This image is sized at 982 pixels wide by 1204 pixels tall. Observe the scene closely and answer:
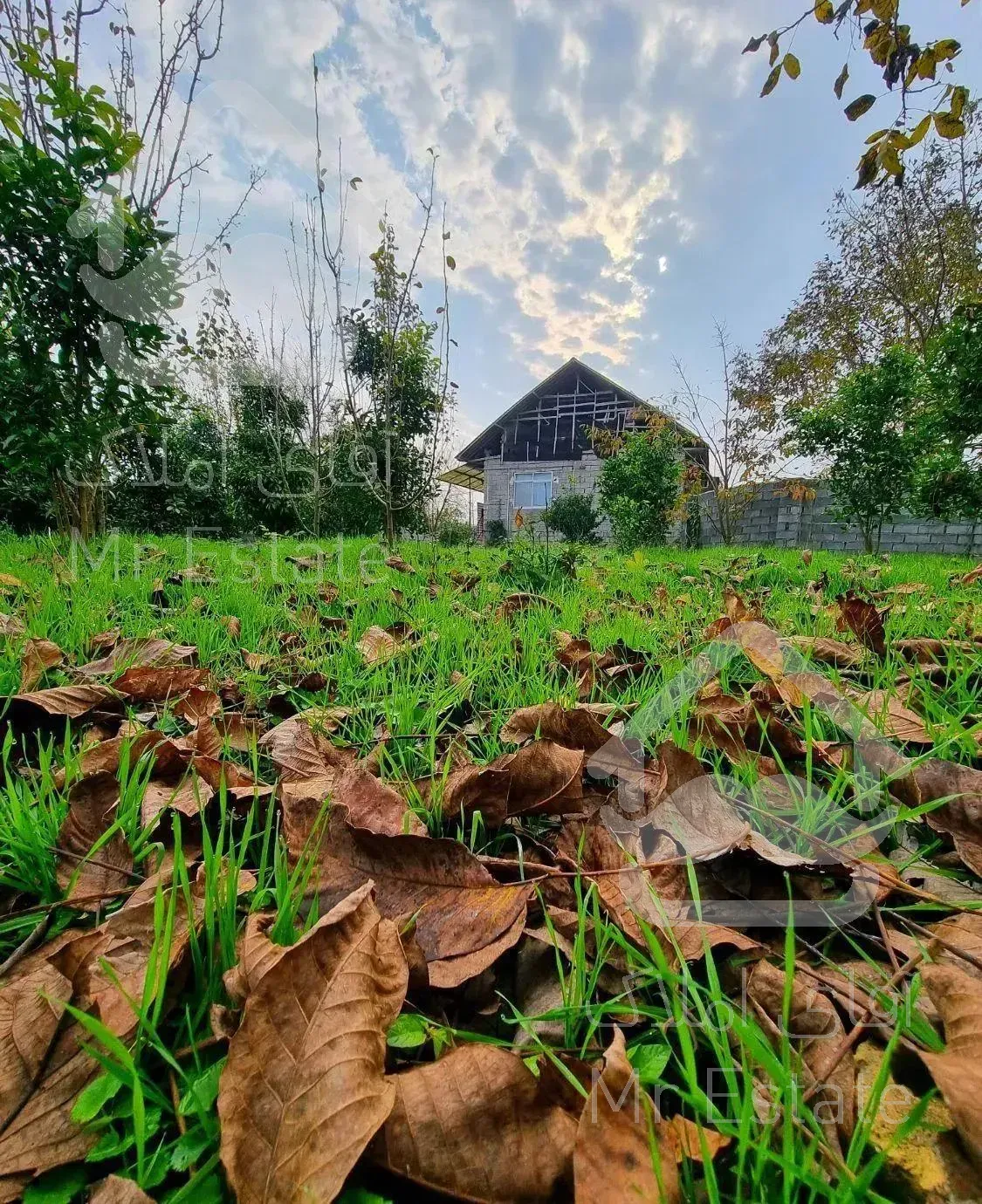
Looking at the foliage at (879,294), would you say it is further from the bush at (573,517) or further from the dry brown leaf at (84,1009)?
the dry brown leaf at (84,1009)

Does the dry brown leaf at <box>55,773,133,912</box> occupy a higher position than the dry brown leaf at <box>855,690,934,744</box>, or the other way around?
the dry brown leaf at <box>855,690,934,744</box>

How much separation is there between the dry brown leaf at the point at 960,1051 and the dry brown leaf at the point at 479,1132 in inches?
10.6

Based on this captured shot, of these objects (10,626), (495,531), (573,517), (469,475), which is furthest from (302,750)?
(469,475)

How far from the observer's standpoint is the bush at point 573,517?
1606cm

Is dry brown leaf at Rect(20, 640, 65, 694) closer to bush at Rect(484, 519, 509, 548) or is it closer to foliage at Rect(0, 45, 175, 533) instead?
foliage at Rect(0, 45, 175, 533)

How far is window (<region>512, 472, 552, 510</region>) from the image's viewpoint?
21.3 meters

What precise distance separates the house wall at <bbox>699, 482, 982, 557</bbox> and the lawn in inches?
436

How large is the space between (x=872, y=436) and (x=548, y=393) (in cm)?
1405

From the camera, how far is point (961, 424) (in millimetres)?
6434

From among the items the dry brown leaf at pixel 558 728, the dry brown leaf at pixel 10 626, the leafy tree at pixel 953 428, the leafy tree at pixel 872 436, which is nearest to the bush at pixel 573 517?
the leafy tree at pixel 872 436

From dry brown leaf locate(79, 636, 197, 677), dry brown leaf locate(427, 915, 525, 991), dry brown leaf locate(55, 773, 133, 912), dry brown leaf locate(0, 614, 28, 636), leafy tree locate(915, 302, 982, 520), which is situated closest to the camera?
dry brown leaf locate(427, 915, 525, 991)

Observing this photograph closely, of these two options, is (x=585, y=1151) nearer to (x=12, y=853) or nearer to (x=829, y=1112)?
(x=829, y=1112)

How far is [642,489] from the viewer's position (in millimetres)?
10383

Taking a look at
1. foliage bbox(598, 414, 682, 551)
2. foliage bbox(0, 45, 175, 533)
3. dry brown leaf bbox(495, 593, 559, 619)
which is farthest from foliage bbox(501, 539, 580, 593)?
foliage bbox(598, 414, 682, 551)
